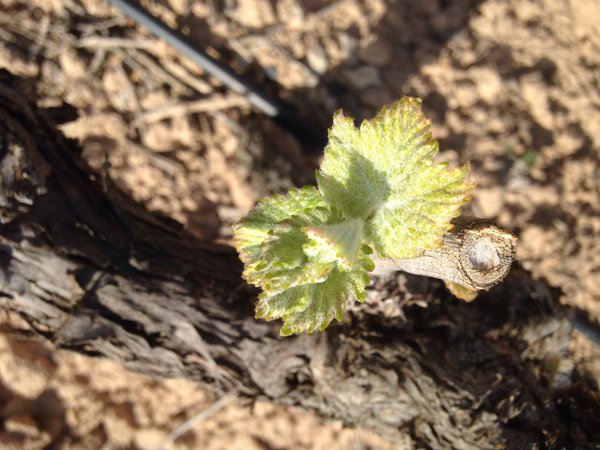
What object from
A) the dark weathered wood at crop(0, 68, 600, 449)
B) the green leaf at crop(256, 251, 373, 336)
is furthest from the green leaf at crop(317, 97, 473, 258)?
the dark weathered wood at crop(0, 68, 600, 449)

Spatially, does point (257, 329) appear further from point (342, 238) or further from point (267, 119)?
point (267, 119)

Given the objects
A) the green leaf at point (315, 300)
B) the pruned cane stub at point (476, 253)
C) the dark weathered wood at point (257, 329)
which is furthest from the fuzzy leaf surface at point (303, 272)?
the dark weathered wood at point (257, 329)

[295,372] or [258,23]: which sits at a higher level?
[258,23]

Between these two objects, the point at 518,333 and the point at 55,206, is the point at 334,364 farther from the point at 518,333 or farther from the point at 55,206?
the point at 55,206

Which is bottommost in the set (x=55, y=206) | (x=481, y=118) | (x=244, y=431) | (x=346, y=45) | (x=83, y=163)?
(x=244, y=431)

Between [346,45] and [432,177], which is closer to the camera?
[432,177]

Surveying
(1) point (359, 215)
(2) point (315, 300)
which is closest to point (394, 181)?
(1) point (359, 215)

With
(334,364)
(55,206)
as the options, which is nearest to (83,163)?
(55,206)

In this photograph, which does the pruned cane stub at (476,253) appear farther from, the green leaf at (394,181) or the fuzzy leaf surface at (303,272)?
the fuzzy leaf surface at (303,272)
